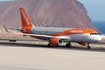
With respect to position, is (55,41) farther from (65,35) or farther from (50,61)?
(50,61)

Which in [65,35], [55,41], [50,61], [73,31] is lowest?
[50,61]

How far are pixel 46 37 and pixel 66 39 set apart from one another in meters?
4.12

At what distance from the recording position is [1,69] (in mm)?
18734

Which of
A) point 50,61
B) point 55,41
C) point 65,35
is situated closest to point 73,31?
point 65,35

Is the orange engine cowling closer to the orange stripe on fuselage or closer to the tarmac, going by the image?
the orange stripe on fuselage

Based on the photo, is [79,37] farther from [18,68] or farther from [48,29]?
[18,68]

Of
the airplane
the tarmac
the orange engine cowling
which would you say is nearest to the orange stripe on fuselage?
the airplane

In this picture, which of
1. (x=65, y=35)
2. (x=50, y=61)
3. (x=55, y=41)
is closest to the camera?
(x=50, y=61)

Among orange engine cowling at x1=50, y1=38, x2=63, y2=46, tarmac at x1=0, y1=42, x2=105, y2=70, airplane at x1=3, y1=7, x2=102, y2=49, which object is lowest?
tarmac at x1=0, y1=42, x2=105, y2=70

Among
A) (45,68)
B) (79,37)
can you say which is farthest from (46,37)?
(45,68)

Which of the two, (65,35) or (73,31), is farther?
(65,35)

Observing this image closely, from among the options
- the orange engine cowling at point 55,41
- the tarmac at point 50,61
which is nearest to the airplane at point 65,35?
the orange engine cowling at point 55,41

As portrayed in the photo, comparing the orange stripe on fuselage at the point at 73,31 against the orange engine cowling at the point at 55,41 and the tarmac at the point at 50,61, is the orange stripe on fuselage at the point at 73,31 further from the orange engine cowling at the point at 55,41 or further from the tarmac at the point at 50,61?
the tarmac at the point at 50,61

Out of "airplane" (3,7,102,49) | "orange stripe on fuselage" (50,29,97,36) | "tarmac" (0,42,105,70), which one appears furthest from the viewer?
"orange stripe on fuselage" (50,29,97,36)
